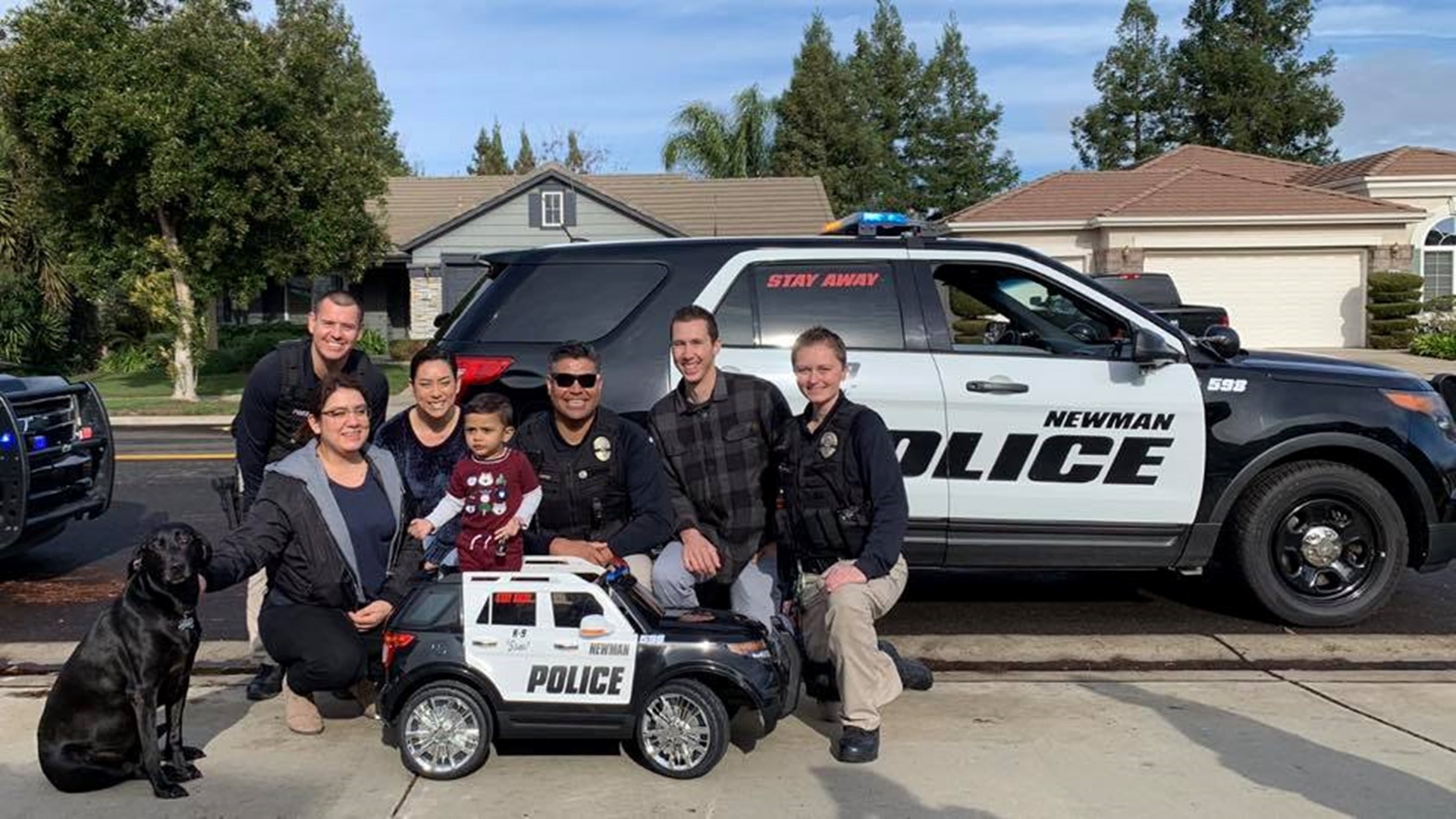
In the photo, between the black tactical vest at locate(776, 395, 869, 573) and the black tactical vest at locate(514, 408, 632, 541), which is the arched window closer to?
the black tactical vest at locate(776, 395, 869, 573)

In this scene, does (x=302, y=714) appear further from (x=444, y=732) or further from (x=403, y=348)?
(x=403, y=348)

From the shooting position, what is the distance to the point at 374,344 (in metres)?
32.8

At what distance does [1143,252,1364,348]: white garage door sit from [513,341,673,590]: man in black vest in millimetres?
25552

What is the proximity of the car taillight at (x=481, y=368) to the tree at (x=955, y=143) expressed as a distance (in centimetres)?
4420

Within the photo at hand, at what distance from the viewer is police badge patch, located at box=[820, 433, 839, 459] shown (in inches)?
187

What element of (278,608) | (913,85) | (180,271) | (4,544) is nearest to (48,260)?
(180,271)

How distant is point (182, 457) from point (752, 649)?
1020 centimetres

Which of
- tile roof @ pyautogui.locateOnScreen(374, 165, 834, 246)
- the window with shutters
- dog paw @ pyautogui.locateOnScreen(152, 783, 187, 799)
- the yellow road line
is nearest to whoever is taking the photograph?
dog paw @ pyautogui.locateOnScreen(152, 783, 187, 799)

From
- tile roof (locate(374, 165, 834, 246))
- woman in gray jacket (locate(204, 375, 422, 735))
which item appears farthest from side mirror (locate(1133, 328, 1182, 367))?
tile roof (locate(374, 165, 834, 246))

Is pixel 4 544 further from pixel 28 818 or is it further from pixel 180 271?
pixel 180 271

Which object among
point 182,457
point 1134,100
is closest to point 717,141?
point 1134,100

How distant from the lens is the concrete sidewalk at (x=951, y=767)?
4.01 meters

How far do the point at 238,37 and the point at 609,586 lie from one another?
1880cm

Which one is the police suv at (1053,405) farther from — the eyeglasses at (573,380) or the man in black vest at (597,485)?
the eyeglasses at (573,380)
